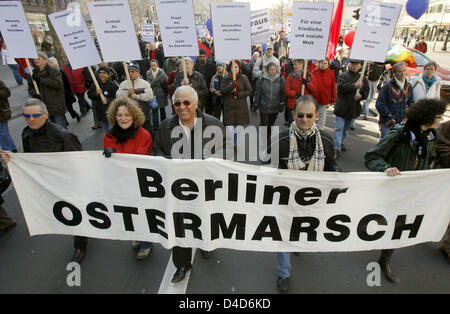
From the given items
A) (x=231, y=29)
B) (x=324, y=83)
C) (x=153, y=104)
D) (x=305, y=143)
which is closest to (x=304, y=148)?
(x=305, y=143)

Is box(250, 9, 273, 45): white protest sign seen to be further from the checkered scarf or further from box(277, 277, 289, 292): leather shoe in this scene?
box(277, 277, 289, 292): leather shoe

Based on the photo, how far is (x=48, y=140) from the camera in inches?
116

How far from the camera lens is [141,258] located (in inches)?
126

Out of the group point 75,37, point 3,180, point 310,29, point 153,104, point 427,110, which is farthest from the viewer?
point 153,104

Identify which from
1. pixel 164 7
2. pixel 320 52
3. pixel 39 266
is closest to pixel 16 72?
pixel 164 7

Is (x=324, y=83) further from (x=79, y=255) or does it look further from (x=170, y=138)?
(x=79, y=255)

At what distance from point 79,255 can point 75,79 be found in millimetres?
6208

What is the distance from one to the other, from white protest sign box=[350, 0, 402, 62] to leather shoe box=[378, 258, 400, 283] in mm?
3063

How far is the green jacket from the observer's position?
2.66 metres

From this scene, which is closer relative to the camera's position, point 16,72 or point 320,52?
point 320,52

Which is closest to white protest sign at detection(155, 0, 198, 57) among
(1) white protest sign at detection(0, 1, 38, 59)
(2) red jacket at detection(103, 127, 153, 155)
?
(2) red jacket at detection(103, 127, 153, 155)

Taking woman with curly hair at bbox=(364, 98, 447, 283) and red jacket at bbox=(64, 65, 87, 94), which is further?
red jacket at bbox=(64, 65, 87, 94)

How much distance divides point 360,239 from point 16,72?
15.1 metres

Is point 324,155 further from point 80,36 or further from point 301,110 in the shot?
point 80,36
